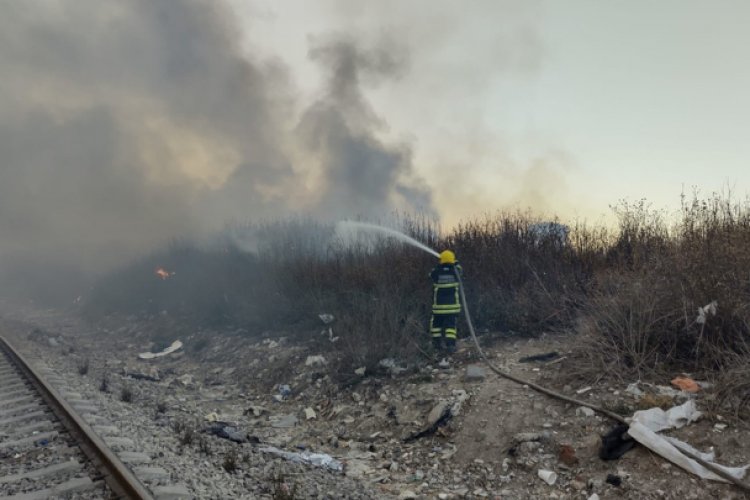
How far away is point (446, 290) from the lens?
727cm

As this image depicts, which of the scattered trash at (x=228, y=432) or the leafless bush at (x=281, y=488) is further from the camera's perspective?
the scattered trash at (x=228, y=432)

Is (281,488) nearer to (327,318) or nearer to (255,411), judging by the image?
(255,411)

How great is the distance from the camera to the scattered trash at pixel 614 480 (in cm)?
383

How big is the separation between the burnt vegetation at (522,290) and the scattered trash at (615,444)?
1.00m

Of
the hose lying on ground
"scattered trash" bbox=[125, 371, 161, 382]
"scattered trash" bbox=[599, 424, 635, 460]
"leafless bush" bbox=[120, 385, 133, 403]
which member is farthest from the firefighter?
"scattered trash" bbox=[125, 371, 161, 382]

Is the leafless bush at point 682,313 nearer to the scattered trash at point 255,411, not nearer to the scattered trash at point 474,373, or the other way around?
the scattered trash at point 474,373

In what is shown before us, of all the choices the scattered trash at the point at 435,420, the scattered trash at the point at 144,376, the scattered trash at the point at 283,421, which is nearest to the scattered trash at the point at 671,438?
the scattered trash at the point at 435,420

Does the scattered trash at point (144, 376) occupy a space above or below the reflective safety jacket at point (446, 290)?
below

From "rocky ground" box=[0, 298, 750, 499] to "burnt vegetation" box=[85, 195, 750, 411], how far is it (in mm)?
549

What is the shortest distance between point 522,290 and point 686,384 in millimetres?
3418

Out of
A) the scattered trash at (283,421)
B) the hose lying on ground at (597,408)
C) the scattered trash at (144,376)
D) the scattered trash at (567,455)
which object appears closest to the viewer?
the hose lying on ground at (597,408)

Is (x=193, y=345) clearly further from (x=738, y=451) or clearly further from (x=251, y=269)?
(x=738, y=451)

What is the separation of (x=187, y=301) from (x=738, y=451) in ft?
46.2

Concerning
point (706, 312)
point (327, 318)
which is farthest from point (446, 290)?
point (706, 312)
